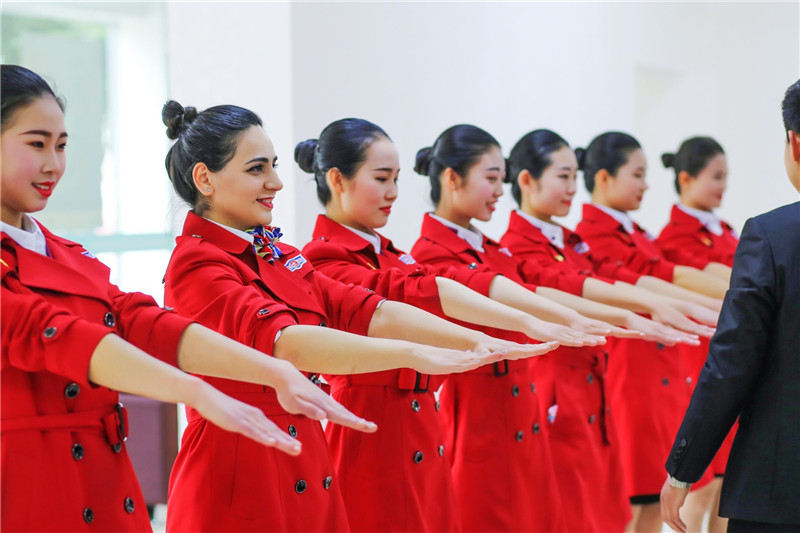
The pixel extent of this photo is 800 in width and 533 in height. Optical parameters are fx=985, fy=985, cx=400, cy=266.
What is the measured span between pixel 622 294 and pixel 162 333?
5.95ft

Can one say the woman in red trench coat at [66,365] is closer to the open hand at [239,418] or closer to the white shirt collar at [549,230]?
the open hand at [239,418]

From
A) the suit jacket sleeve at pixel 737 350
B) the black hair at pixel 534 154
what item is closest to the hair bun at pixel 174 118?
the suit jacket sleeve at pixel 737 350

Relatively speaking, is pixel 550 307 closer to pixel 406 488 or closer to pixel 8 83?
pixel 406 488

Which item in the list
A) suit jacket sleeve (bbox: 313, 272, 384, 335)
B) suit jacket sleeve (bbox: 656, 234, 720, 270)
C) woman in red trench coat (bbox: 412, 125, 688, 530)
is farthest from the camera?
suit jacket sleeve (bbox: 656, 234, 720, 270)

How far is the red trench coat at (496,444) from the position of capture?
118 inches

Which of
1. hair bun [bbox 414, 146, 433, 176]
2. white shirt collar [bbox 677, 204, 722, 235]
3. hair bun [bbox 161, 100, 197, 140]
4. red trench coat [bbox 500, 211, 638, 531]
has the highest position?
hair bun [bbox 161, 100, 197, 140]

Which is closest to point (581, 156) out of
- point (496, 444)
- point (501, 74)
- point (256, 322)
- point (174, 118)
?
point (501, 74)

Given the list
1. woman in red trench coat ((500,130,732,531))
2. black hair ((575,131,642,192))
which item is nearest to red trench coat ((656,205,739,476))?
black hair ((575,131,642,192))

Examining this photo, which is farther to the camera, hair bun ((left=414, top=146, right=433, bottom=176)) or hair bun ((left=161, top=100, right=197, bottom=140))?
hair bun ((left=414, top=146, right=433, bottom=176))

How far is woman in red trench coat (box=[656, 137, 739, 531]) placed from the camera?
14.4ft

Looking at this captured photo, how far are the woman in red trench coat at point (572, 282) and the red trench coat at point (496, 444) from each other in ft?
0.92

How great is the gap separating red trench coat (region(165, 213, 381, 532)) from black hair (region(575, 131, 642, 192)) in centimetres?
235

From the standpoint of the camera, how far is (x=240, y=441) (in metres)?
2.06

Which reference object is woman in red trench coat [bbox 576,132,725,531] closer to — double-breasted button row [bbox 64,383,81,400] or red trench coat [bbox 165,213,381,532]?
red trench coat [bbox 165,213,381,532]
